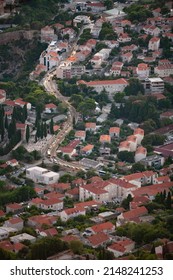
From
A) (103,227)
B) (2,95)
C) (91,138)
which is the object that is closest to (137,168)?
(91,138)

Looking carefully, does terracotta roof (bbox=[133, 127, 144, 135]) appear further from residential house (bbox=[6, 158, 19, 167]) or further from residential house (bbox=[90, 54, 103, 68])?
residential house (bbox=[90, 54, 103, 68])

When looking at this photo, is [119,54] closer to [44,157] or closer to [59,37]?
[59,37]

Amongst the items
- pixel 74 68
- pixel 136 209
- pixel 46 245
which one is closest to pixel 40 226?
pixel 136 209

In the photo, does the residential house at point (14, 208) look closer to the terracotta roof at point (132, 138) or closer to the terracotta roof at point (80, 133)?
the terracotta roof at point (132, 138)

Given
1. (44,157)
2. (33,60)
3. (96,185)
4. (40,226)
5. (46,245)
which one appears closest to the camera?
(46,245)

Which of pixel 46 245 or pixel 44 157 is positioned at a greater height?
pixel 46 245

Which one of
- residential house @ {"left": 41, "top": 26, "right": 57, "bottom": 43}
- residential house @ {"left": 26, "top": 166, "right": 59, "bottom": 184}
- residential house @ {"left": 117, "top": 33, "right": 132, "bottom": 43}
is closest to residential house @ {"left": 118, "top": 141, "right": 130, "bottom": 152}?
residential house @ {"left": 26, "top": 166, "right": 59, "bottom": 184}

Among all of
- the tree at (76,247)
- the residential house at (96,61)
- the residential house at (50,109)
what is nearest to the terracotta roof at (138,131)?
the residential house at (50,109)
